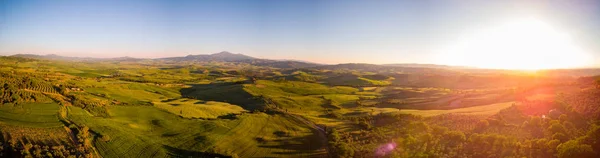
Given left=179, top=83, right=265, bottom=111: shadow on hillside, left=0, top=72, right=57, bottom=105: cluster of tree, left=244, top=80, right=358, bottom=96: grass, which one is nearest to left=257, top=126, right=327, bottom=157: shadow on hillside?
left=179, top=83, right=265, bottom=111: shadow on hillside

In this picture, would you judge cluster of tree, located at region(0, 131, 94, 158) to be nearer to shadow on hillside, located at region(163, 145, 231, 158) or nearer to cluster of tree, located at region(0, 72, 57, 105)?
shadow on hillside, located at region(163, 145, 231, 158)

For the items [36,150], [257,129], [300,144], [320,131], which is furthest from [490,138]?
[36,150]

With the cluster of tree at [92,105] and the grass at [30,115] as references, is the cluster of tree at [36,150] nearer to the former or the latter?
the grass at [30,115]

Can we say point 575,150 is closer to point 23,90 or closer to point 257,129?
point 257,129

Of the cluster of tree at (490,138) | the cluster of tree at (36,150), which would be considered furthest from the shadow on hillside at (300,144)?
the cluster of tree at (36,150)

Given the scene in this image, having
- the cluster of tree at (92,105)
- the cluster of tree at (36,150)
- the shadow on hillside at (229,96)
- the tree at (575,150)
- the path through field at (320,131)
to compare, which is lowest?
the shadow on hillside at (229,96)
